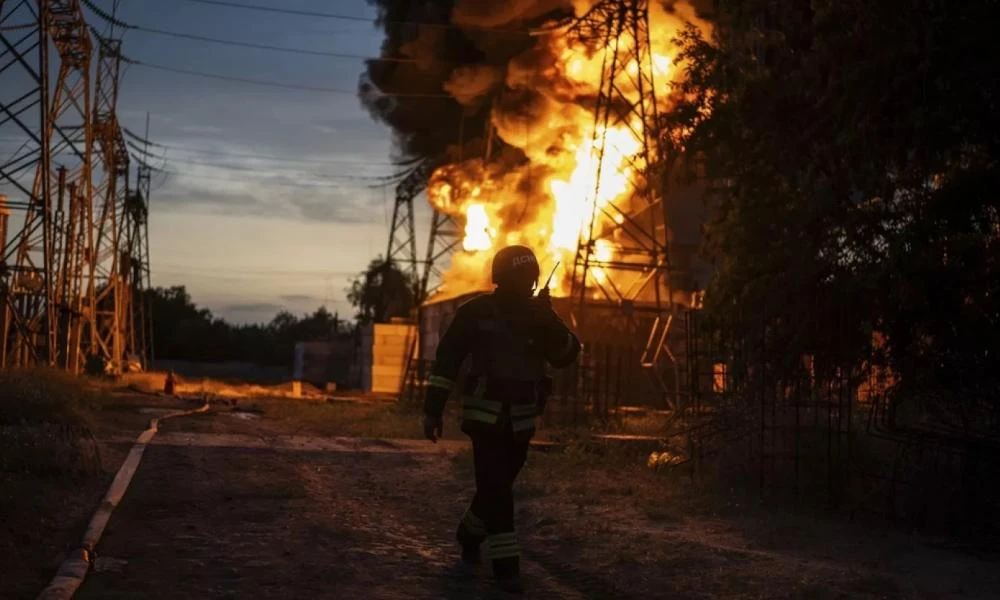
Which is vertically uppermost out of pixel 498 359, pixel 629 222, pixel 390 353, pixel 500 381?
pixel 629 222

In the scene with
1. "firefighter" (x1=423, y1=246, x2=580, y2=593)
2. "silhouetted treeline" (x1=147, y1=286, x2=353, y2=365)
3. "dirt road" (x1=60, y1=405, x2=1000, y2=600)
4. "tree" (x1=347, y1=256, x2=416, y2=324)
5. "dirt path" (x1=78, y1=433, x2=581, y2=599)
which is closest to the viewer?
"dirt path" (x1=78, y1=433, x2=581, y2=599)

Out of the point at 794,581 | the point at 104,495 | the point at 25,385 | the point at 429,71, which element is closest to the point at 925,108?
the point at 794,581

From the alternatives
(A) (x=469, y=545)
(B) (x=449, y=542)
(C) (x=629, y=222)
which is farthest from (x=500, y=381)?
(C) (x=629, y=222)

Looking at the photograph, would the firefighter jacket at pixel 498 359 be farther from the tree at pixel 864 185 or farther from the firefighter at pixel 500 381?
the tree at pixel 864 185

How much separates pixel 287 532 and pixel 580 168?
24.7m

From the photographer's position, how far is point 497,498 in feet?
23.1

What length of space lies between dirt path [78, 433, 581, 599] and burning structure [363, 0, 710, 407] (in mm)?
14344

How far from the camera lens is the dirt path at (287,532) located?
21.7 feet

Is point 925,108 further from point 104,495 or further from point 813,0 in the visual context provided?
point 104,495

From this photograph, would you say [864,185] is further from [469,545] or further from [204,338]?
[204,338]

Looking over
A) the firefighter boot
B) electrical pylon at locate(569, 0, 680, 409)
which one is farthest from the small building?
the firefighter boot

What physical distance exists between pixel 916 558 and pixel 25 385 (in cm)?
1315

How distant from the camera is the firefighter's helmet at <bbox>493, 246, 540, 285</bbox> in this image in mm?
7242

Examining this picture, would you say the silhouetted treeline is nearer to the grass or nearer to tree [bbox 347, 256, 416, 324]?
tree [bbox 347, 256, 416, 324]
